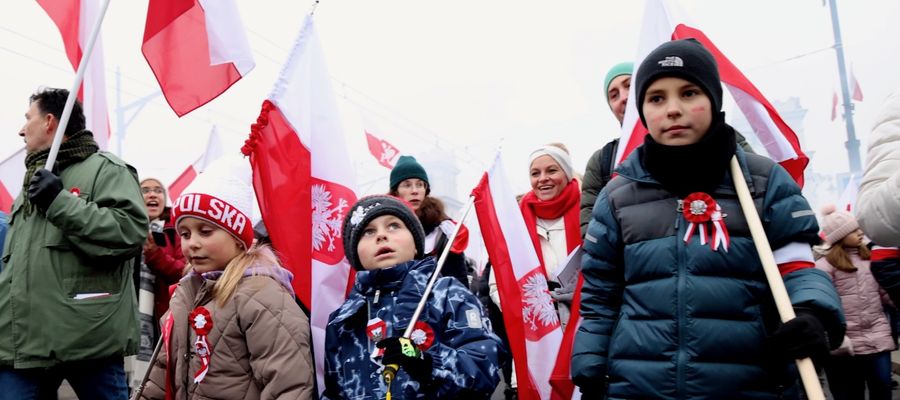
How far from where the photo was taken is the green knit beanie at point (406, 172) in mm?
5934

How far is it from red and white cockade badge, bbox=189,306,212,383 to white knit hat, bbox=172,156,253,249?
427 mm

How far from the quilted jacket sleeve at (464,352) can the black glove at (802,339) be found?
1.05m

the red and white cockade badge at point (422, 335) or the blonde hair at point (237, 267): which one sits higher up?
the blonde hair at point (237, 267)

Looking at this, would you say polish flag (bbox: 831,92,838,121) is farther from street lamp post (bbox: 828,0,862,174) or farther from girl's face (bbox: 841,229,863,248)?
girl's face (bbox: 841,229,863,248)

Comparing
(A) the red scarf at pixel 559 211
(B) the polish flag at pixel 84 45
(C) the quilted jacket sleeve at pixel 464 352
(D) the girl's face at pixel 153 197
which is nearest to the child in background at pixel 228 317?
(C) the quilted jacket sleeve at pixel 464 352

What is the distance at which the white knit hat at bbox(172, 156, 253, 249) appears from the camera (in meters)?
3.27

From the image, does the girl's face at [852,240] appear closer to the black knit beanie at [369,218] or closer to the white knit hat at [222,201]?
the black knit beanie at [369,218]

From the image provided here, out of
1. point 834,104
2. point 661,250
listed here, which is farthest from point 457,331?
point 834,104

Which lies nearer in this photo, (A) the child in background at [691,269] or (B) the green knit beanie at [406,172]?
(A) the child in background at [691,269]

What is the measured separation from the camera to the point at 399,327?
9.61 feet

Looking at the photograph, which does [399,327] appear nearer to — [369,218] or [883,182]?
[369,218]

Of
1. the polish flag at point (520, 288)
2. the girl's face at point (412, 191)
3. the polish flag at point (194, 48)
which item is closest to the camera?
the polish flag at point (194, 48)

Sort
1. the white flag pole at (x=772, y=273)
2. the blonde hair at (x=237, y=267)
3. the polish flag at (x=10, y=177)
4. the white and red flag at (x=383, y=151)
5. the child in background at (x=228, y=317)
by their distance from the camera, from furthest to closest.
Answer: the white and red flag at (x=383, y=151) → the polish flag at (x=10, y=177) → the blonde hair at (x=237, y=267) → the child in background at (x=228, y=317) → the white flag pole at (x=772, y=273)

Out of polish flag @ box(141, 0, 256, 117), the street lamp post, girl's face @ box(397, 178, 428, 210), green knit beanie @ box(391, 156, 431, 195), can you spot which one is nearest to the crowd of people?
polish flag @ box(141, 0, 256, 117)
